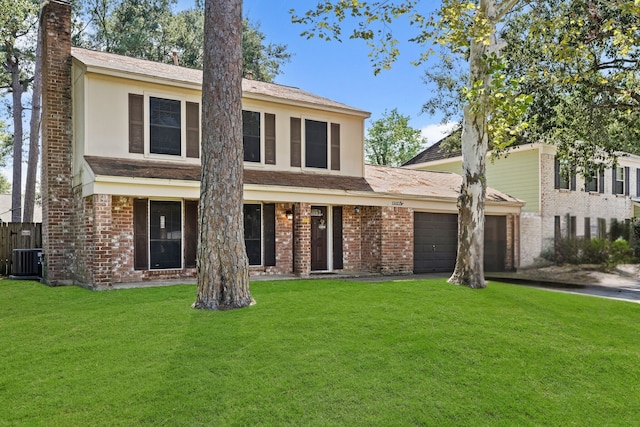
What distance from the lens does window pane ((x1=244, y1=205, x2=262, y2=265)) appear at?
13.0 metres

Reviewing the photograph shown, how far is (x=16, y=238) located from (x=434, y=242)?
43.1ft

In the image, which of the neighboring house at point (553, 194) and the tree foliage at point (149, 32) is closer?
the neighboring house at point (553, 194)

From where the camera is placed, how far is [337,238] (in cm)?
1456

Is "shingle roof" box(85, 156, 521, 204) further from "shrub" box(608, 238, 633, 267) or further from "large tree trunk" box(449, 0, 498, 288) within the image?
"shrub" box(608, 238, 633, 267)

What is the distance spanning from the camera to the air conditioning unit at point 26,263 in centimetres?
1270

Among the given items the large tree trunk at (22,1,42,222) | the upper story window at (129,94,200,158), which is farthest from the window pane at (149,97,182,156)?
the large tree trunk at (22,1,42,222)

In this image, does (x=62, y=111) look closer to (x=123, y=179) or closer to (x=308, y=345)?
(x=123, y=179)

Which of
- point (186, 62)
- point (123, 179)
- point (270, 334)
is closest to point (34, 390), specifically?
point (270, 334)

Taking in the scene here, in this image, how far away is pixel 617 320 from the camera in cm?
757

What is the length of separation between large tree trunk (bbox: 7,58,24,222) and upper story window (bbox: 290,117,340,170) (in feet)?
44.3

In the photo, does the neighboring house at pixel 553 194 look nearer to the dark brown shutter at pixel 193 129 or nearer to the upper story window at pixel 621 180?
the upper story window at pixel 621 180

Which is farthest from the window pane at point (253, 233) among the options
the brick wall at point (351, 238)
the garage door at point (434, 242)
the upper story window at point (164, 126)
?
the garage door at point (434, 242)

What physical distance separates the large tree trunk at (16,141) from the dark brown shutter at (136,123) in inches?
461

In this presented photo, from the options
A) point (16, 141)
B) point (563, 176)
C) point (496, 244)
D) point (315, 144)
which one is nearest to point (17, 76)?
point (16, 141)
